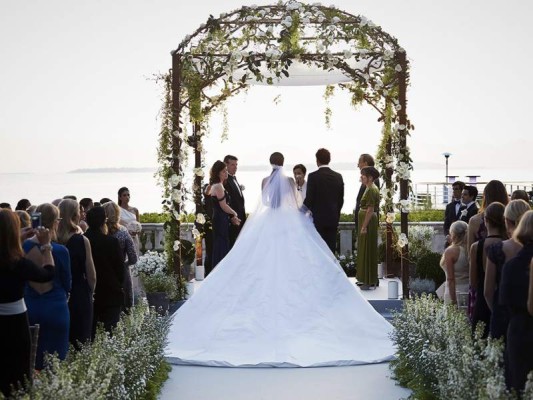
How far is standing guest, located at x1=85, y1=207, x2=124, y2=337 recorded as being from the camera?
28.3 ft

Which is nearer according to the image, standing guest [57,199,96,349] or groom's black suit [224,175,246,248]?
standing guest [57,199,96,349]

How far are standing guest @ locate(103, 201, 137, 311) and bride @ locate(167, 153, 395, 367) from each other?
740 millimetres

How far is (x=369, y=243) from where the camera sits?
14375 millimetres

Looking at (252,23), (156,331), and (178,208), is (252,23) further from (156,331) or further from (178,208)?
(156,331)

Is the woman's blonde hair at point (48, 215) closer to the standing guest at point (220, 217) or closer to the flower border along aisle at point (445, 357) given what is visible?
the flower border along aisle at point (445, 357)

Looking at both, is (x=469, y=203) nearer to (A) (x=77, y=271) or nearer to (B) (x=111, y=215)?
(B) (x=111, y=215)

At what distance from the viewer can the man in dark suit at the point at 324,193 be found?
13.8 meters

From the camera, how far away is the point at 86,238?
26.5ft

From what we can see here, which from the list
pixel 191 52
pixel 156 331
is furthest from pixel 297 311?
pixel 191 52

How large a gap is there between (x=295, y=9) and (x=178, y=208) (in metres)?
2.95

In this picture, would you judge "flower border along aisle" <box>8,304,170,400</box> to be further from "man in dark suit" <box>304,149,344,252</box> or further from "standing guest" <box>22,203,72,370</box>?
"man in dark suit" <box>304,149,344,252</box>

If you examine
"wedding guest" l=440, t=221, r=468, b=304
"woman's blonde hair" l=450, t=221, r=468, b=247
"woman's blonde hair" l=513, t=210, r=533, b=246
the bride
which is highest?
"woman's blonde hair" l=513, t=210, r=533, b=246

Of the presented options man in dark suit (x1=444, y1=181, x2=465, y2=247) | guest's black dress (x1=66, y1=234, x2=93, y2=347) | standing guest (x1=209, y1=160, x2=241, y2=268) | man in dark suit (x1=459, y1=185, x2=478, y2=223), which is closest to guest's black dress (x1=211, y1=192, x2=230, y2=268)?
standing guest (x1=209, y1=160, x2=241, y2=268)

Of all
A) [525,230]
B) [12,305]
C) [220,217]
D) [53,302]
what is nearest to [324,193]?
[220,217]
